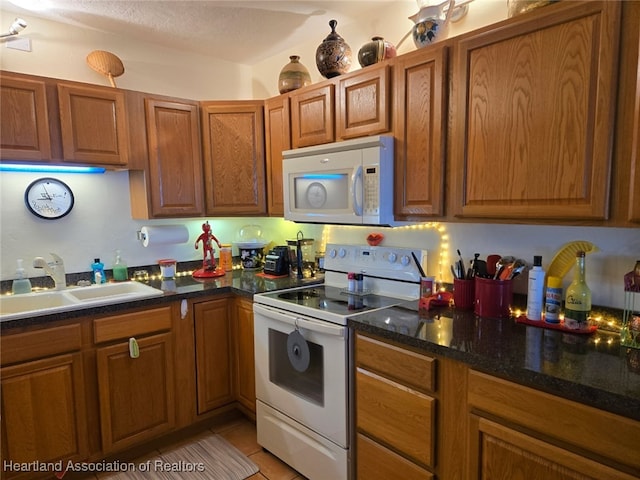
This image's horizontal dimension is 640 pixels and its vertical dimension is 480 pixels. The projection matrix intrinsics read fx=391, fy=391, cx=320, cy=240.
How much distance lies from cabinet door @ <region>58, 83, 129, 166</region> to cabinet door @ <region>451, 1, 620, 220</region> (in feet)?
6.20

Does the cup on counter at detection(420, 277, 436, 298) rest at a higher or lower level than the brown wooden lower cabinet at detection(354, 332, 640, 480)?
higher

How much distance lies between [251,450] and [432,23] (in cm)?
242

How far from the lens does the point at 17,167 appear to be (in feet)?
7.23

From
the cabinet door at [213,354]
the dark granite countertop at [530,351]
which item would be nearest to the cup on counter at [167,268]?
the cabinet door at [213,354]

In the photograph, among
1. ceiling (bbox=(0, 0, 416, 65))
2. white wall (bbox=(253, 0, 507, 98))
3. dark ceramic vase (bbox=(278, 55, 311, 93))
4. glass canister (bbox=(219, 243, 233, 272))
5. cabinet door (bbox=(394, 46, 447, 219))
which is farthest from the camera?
glass canister (bbox=(219, 243, 233, 272))

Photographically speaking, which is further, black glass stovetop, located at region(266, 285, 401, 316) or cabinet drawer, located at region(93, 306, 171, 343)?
cabinet drawer, located at region(93, 306, 171, 343)

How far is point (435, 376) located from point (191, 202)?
194 cm

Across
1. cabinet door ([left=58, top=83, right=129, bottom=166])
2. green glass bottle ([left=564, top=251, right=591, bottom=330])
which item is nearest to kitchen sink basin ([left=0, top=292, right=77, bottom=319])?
cabinet door ([left=58, top=83, right=129, bottom=166])

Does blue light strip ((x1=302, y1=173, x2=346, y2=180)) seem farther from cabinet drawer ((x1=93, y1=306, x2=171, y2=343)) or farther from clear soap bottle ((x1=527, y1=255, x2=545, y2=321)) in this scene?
cabinet drawer ((x1=93, y1=306, x2=171, y2=343))

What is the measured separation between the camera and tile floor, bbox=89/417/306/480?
2.03 meters

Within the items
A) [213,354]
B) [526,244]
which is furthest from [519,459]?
[213,354]

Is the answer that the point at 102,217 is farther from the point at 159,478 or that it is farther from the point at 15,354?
the point at 159,478

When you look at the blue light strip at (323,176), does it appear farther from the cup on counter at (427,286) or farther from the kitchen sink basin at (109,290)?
the kitchen sink basin at (109,290)

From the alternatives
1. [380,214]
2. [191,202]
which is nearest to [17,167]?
[191,202]
